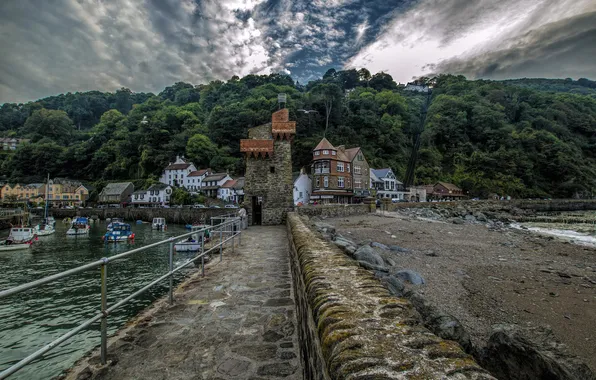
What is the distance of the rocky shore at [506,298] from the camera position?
3688 mm

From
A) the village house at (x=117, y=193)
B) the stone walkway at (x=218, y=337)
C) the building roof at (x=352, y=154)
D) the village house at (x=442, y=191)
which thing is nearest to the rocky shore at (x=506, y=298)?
the stone walkway at (x=218, y=337)

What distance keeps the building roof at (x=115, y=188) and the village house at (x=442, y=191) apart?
70.5 metres

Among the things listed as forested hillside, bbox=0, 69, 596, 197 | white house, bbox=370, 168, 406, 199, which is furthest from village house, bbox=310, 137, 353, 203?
forested hillside, bbox=0, 69, 596, 197

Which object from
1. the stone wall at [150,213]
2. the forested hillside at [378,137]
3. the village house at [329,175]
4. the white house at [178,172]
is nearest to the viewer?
the village house at [329,175]

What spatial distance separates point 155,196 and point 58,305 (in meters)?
56.5

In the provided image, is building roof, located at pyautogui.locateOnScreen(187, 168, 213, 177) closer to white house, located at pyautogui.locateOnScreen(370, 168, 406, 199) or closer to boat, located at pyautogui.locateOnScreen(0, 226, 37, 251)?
white house, located at pyautogui.locateOnScreen(370, 168, 406, 199)

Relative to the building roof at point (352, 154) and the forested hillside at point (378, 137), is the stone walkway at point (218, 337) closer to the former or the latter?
the building roof at point (352, 154)

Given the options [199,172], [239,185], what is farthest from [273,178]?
[199,172]

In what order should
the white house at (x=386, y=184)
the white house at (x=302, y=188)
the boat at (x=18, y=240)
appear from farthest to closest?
the white house at (x=386, y=184), the white house at (x=302, y=188), the boat at (x=18, y=240)

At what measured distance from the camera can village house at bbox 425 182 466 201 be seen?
57719mm

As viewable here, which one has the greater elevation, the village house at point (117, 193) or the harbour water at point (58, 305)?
the village house at point (117, 193)

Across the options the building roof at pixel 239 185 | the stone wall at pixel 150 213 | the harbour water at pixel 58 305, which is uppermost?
the building roof at pixel 239 185

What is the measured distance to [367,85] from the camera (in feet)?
358

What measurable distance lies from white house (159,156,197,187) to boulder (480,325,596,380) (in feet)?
224
